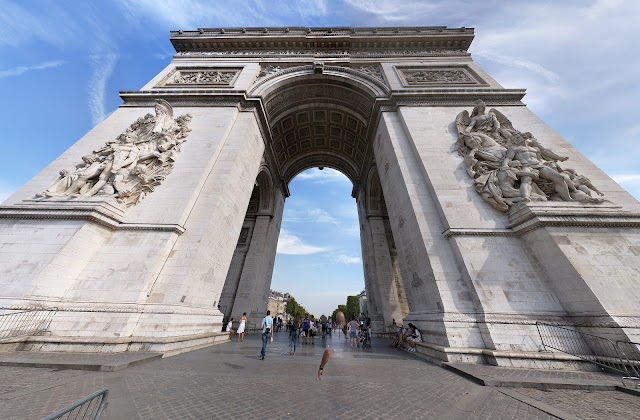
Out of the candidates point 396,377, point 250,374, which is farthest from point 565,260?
point 250,374

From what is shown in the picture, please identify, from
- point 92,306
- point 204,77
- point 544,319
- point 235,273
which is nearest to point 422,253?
point 544,319

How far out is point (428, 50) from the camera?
16188 millimetres

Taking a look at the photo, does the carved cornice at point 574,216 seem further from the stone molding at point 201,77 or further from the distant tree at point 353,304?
the distant tree at point 353,304

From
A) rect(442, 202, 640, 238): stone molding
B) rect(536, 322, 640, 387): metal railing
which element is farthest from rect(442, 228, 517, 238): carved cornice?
rect(536, 322, 640, 387): metal railing

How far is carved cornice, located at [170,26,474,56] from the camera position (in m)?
16.1

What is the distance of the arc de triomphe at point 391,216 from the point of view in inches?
239

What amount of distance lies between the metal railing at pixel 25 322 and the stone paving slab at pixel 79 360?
47cm

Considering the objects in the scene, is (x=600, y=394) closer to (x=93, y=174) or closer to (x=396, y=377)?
(x=396, y=377)

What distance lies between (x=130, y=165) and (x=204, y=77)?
8.69 m

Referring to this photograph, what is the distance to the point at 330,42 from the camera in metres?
16.3

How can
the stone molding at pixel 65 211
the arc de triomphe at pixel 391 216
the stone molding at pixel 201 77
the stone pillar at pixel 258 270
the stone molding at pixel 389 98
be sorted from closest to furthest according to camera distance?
the arc de triomphe at pixel 391 216 < the stone molding at pixel 65 211 < the stone molding at pixel 389 98 < the stone molding at pixel 201 77 < the stone pillar at pixel 258 270

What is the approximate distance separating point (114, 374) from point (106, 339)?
2.26 m

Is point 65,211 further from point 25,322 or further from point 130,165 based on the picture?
point 25,322

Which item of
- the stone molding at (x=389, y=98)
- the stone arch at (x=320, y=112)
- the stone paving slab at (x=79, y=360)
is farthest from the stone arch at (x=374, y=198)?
the stone paving slab at (x=79, y=360)
